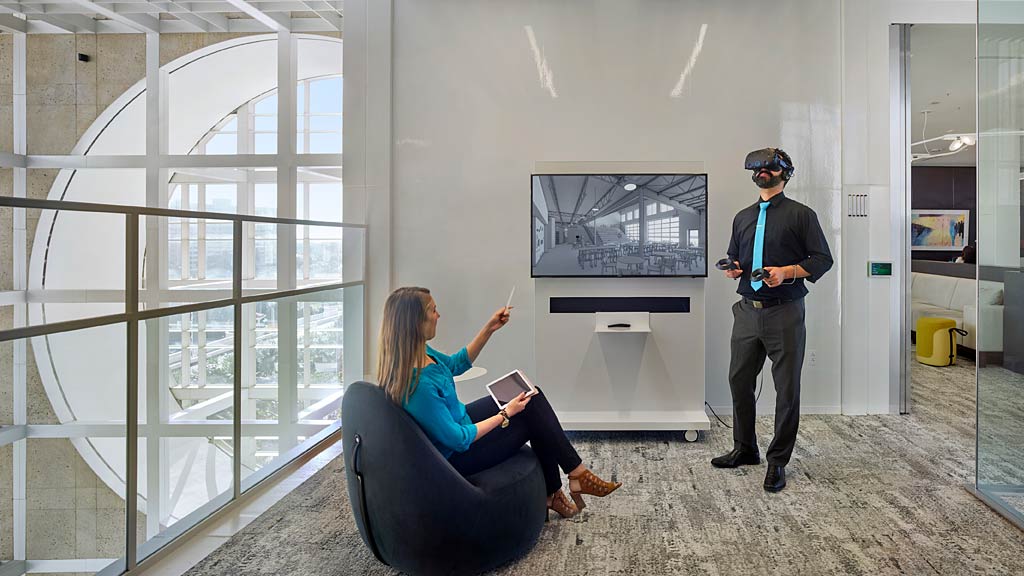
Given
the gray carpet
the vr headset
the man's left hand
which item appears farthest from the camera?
the vr headset

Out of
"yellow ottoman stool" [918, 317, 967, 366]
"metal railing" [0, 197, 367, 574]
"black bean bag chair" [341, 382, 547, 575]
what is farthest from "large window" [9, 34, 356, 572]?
"yellow ottoman stool" [918, 317, 967, 366]

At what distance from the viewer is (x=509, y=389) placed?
8.73ft

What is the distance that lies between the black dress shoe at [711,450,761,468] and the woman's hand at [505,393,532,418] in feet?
5.55

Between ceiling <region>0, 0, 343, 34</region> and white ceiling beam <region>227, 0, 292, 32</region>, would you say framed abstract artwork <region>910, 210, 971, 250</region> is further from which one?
white ceiling beam <region>227, 0, 292, 32</region>

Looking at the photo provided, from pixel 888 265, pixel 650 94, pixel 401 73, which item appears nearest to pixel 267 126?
pixel 401 73

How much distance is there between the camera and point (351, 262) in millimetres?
4883

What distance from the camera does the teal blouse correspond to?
89.1 inches

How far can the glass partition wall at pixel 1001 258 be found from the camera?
2988mm

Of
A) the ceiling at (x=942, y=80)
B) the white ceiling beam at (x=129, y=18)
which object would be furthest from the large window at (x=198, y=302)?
the ceiling at (x=942, y=80)

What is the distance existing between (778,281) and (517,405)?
64.2 inches

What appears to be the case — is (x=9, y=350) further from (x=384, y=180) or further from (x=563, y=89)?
(x=563, y=89)

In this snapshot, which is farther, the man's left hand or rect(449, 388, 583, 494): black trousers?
the man's left hand

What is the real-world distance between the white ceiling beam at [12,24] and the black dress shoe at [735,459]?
6.83 m

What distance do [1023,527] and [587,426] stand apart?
7.28 ft
